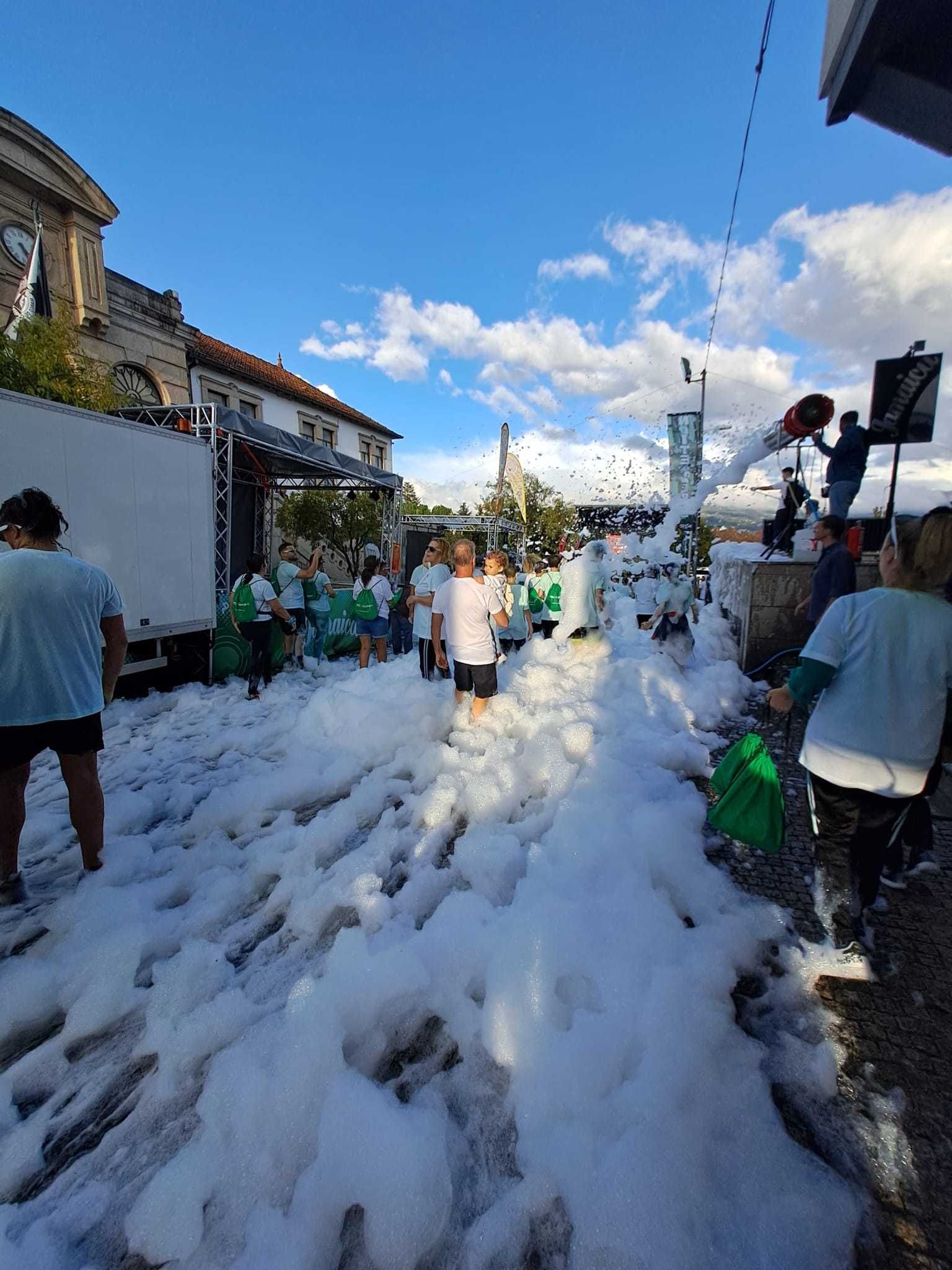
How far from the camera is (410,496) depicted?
50.8 metres

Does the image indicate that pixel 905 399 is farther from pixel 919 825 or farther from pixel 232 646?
pixel 232 646

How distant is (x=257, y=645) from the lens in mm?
6871

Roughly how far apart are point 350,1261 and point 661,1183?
0.83m

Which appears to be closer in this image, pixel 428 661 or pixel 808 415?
pixel 428 661

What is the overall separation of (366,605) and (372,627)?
432mm

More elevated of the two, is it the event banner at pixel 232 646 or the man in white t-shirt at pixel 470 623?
the man in white t-shirt at pixel 470 623

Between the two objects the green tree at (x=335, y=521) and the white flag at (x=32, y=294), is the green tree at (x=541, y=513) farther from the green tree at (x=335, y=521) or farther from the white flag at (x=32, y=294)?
the white flag at (x=32, y=294)

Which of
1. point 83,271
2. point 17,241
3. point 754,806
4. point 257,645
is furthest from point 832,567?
point 83,271

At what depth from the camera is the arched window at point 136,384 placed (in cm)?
1598

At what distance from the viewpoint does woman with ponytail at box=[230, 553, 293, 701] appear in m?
6.60

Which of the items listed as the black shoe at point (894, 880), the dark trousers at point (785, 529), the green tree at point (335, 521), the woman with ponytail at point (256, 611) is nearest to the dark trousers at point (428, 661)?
the woman with ponytail at point (256, 611)

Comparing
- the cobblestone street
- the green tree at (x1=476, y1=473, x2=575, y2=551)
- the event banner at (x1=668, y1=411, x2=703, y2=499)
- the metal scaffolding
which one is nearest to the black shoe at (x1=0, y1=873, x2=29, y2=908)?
the cobblestone street

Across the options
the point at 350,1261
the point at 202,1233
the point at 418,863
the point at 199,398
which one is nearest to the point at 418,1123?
the point at 350,1261

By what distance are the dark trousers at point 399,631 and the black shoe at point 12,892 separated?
746 centimetres
